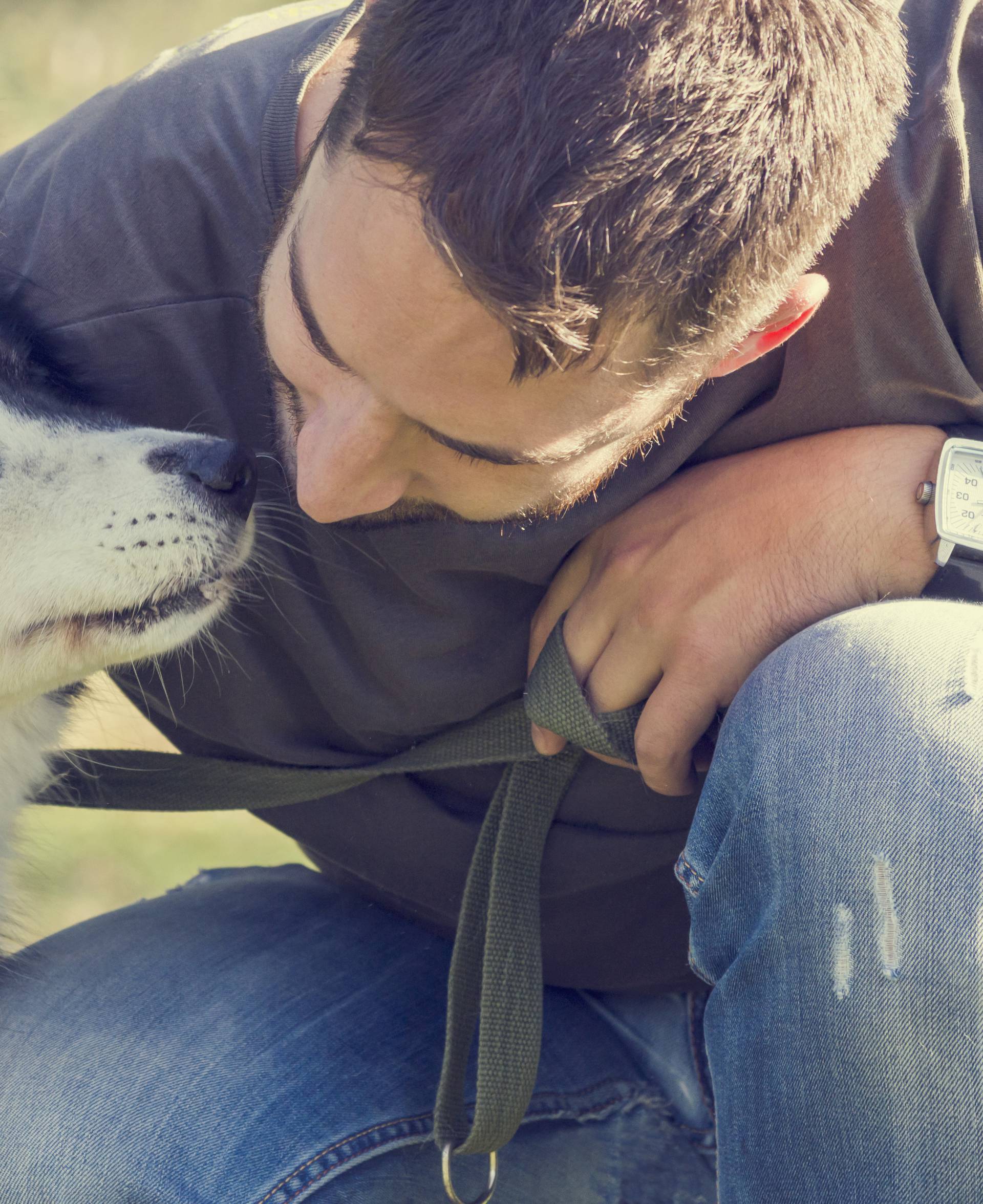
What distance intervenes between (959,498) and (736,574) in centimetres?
24

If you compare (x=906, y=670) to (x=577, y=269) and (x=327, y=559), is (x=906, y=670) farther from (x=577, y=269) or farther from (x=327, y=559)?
(x=327, y=559)

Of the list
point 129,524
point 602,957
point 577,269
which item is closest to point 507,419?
point 577,269

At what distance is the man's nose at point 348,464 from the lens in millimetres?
1050

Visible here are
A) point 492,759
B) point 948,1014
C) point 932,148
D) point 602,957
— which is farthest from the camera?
point 602,957

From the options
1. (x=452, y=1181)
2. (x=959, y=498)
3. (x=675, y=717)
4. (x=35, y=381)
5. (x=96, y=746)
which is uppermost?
(x=35, y=381)

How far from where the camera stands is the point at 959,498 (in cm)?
116

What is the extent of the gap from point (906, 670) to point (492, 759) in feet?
1.65

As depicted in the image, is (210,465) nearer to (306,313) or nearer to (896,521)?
(306,313)

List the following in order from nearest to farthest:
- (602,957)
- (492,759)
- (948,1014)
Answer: (948,1014)
(492,759)
(602,957)

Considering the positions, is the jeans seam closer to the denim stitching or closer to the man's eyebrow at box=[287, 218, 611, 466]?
the denim stitching

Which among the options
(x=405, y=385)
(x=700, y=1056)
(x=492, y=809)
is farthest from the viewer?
(x=700, y=1056)

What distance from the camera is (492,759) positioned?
4.27ft

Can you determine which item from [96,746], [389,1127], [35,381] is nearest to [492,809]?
[389,1127]

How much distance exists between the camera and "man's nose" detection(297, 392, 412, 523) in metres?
1.05
